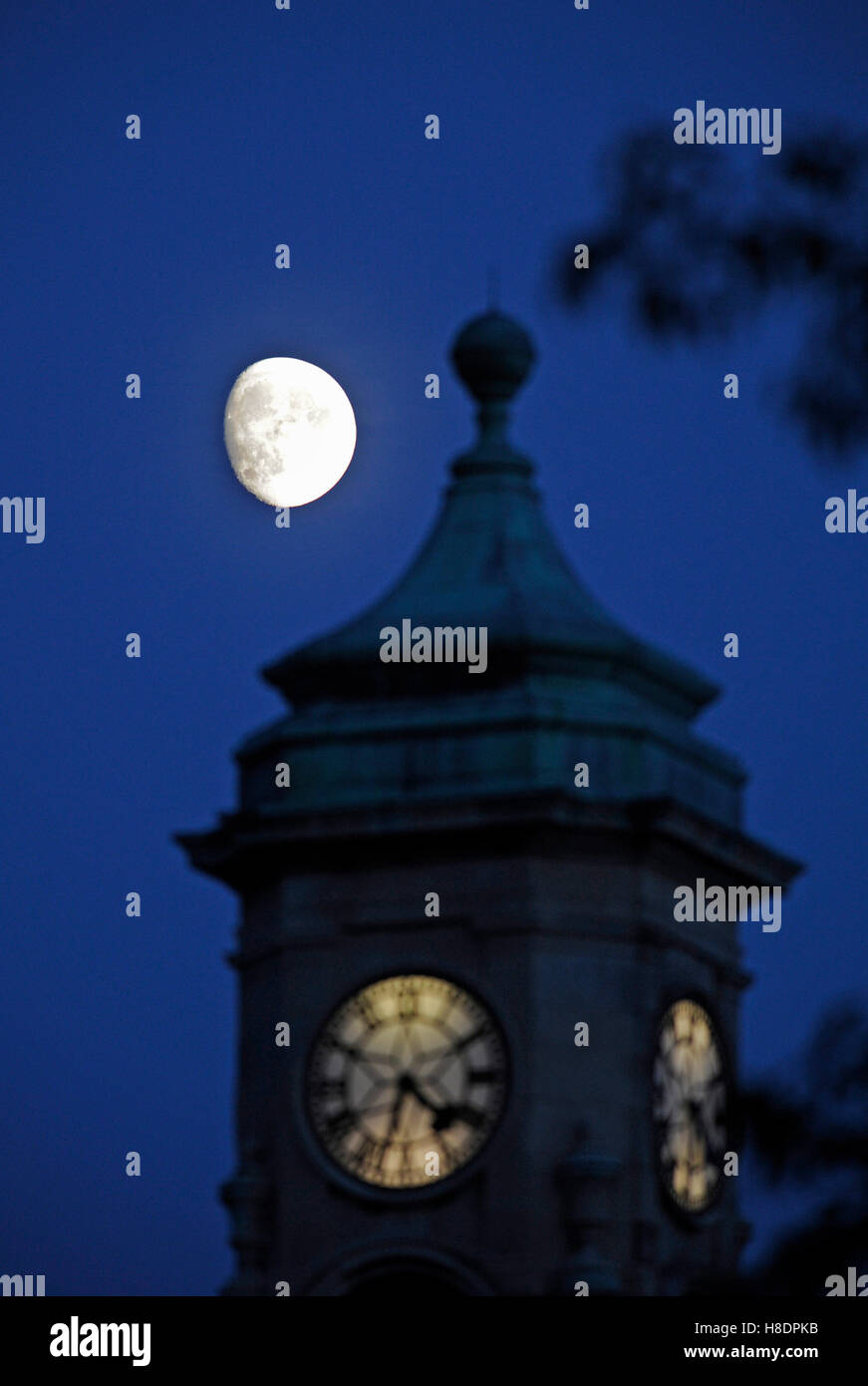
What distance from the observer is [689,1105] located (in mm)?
44781

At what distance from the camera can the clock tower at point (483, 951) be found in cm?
4350

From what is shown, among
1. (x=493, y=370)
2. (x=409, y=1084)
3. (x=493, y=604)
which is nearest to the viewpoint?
(x=409, y=1084)

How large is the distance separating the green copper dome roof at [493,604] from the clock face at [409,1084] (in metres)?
4.14

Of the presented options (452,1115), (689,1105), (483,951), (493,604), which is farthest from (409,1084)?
(493,604)

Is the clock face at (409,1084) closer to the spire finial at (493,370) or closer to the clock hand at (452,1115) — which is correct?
the clock hand at (452,1115)

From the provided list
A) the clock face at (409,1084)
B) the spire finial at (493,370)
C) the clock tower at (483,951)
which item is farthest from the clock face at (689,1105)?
the spire finial at (493,370)

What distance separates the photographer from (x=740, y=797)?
1842 inches

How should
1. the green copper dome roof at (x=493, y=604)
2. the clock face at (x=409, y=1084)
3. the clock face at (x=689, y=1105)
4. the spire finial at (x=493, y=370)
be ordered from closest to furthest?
1. the clock face at (x=409, y=1084)
2. the clock face at (x=689, y=1105)
3. the green copper dome roof at (x=493, y=604)
4. the spire finial at (x=493, y=370)

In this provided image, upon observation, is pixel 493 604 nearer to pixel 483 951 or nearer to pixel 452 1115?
pixel 483 951

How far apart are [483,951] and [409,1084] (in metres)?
1.93
